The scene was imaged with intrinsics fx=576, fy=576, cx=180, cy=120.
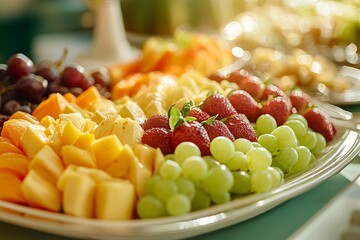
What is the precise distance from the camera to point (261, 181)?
80 cm

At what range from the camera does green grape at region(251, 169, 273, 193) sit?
80 centimetres

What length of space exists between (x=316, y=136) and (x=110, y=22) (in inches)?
42.2

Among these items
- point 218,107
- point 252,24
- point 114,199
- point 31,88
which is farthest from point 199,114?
point 252,24

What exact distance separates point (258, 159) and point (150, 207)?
0.19m

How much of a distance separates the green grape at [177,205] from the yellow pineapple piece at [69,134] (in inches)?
7.0

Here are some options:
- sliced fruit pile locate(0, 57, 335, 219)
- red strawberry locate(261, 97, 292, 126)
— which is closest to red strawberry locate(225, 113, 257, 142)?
sliced fruit pile locate(0, 57, 335, 219)

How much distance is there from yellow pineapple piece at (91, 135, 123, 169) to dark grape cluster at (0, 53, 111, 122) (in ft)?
1.22

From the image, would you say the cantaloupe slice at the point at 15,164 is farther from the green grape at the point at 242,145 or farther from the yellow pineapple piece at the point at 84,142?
the green grape at the point at 242,145

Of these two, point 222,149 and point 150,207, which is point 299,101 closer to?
point 222,149

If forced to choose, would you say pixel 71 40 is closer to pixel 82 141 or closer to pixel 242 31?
pixel 242 31

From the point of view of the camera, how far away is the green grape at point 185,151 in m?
0.79

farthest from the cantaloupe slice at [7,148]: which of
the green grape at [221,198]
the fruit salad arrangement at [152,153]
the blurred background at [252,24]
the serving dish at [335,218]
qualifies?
the blurred background at [252,24]

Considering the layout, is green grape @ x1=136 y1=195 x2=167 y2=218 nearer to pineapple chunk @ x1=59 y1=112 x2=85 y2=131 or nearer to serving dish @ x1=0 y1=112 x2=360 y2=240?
serving dish @ x1=0 y1=112 x2=360 y2=240

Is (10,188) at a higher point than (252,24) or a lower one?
higher
